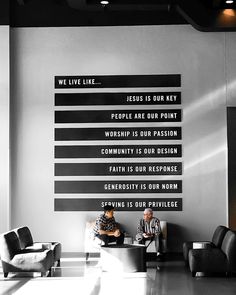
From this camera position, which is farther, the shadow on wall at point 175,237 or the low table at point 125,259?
the shadow on wall at point 175,237

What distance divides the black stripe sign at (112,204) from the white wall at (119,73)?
0.40 ft

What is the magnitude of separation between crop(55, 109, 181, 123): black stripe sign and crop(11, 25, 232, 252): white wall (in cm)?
24

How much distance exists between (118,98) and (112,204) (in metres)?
2.39

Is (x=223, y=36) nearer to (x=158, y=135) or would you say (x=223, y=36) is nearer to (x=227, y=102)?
(x=227, y=102)

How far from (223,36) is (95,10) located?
2.94 meters

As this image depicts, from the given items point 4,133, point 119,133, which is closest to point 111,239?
point 119,133

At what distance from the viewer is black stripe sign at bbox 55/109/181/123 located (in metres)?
13.8

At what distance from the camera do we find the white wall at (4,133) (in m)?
13.6

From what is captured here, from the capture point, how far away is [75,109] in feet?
45.8

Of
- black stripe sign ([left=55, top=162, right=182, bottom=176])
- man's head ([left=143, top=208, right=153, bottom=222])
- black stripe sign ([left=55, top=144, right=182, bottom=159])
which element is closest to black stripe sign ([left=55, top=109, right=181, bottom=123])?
black stripe sign ([left=55, top=144, right=182, bottom=159])

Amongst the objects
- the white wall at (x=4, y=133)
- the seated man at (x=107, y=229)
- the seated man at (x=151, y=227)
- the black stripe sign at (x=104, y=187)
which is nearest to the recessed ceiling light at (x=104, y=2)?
A: the white wall at (x=4, y=133)

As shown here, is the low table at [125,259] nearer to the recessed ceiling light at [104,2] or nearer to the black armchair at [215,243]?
the black armchair at [215,243]

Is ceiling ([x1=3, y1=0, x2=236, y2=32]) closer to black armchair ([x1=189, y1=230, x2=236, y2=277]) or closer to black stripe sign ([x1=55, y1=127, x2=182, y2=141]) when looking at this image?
black stripe sign ([x1=55, y1=127, x2=182, y2=141])

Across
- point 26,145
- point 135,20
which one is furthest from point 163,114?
point 26,145
